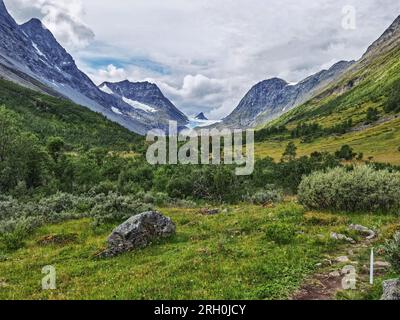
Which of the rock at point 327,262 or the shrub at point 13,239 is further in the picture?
the shrub at point 13,239

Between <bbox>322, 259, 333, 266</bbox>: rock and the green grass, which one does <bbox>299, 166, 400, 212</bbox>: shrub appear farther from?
<bbox>322, 259, 333, 266</bbox>: rock

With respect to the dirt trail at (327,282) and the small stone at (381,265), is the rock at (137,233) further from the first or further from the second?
the small stone at (381,265)

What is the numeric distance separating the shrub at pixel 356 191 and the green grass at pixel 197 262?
1.39 metres

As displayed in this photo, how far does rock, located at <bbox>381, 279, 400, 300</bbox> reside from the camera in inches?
421

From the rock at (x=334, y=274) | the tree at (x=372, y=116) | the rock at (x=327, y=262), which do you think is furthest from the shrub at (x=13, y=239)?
the tree at (x=372, y=116)

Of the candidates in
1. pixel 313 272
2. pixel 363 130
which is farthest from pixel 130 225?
pixel 363 130

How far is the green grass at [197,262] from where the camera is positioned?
13.2 metres

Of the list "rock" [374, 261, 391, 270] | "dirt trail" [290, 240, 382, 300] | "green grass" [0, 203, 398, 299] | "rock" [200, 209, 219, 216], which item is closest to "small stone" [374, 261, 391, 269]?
"rock" [374, 261, 391, 270]

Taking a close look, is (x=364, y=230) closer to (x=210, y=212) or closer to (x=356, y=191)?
(x=356, y=191)

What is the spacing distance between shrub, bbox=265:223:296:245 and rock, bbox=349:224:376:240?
2723 mm

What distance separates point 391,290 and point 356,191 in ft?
44.1
